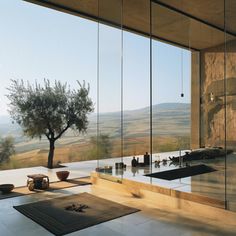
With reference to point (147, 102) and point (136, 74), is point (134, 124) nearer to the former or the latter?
point (147, 102)

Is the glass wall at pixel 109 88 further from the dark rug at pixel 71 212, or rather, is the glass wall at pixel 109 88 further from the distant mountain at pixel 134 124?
the dark rug at pixel 71 212

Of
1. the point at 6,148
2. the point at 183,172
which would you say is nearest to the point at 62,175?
the point at 6,148

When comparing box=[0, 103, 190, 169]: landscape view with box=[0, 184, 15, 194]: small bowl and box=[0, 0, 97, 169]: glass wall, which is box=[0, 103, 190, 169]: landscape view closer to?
box=[0, 0, 97, 169]: glass wall

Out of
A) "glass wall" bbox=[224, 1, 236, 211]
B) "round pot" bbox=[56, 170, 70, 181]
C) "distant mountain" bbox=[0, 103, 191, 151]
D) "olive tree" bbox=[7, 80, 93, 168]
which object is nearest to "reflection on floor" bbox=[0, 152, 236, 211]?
"glass wall" bbox=[224, 1, 236, 211]

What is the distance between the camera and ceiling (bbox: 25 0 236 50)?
5480 mm

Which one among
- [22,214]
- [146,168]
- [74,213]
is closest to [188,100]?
[146,168]

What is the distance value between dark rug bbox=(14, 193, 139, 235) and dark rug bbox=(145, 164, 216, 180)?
1264 millimetres

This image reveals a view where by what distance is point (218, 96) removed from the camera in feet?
22.1

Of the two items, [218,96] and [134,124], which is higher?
[218,96]

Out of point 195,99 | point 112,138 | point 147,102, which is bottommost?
point 112,138

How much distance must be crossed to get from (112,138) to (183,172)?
5.30 feet

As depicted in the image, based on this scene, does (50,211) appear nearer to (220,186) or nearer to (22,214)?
(22,214)

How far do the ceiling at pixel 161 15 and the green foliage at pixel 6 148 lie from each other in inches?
111

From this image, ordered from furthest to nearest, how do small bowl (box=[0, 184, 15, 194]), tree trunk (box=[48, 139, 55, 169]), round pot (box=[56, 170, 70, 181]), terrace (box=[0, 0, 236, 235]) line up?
tree trunk (box=[48, 139, 55, 169]) → round pot (box=[56, 170, 70, 181]) → small bowl (box=[0, 184, 15, 194]) → terrace (box=[0, 0, 236, 235])
